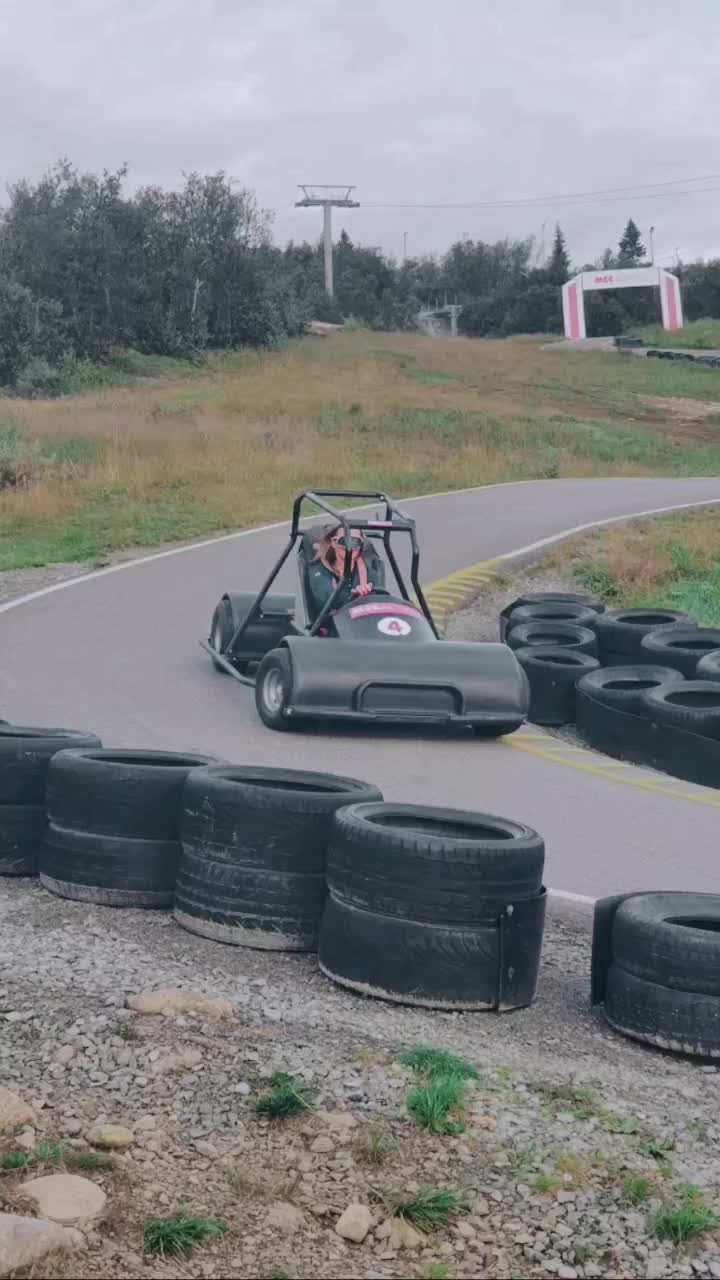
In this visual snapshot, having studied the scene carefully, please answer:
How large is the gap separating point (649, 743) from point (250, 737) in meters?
2.81

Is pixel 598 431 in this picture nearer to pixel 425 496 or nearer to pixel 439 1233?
pixel 425 496

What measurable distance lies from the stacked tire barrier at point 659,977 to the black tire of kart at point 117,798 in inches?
77.6

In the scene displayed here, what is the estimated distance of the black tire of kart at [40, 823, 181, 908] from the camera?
21.9 ft

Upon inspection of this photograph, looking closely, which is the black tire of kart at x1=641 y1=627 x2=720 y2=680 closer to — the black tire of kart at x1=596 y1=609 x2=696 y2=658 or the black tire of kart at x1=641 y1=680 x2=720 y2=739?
the black tire of kart at x1=596 y1=609 x2=696 y2=658

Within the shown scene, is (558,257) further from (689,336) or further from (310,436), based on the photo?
(310,436)

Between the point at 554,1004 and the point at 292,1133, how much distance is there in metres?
1.62

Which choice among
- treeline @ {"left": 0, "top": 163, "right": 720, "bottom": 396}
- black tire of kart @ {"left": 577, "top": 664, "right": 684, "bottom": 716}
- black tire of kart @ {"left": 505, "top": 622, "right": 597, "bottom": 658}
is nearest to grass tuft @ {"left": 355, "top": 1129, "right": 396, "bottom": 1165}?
black tire of kart @ {"left": 577, "top": 664, "right": 684, "bottom": 716}

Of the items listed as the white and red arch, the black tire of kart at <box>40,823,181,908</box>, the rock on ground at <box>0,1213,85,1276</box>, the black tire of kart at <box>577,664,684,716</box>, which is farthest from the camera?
the white and red arch

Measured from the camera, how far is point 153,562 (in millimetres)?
19641

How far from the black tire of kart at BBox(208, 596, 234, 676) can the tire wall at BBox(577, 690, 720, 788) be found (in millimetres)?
2885

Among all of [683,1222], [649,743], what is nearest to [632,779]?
[649,743]

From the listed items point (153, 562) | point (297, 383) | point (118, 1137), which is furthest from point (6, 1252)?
point (297, 383)

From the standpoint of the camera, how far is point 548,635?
14242mm

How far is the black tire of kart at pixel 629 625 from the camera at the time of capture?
14.1 meters
